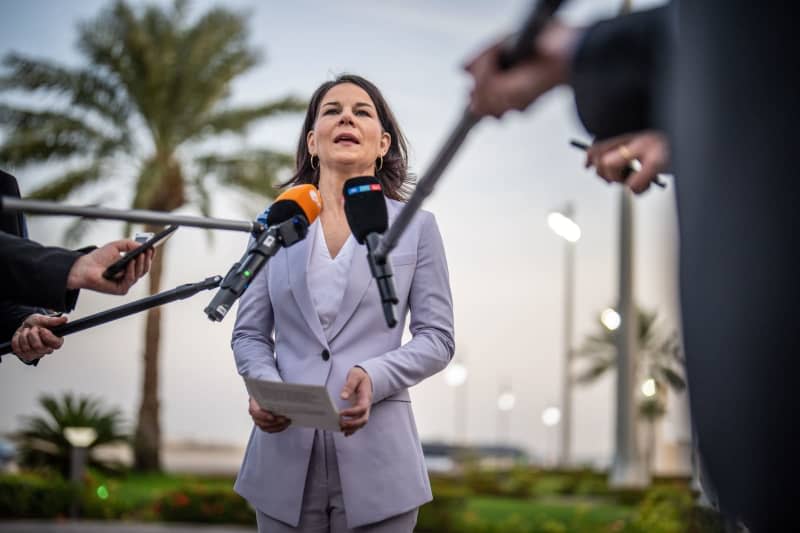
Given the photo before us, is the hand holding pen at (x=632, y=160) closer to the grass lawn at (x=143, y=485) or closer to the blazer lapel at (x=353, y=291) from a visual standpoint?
the blazer lapel at (x=353, y=291)

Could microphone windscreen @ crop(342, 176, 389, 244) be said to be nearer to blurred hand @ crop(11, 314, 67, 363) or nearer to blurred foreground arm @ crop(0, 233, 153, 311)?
blurred foreground arm @ crop(0, 233, 153, 311)

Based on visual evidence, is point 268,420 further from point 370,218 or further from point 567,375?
point 567,375

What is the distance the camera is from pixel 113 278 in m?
2.41

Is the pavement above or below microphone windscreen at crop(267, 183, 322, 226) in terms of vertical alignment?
below

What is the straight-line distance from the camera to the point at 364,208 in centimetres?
259

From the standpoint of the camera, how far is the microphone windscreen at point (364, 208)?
2.56 meters

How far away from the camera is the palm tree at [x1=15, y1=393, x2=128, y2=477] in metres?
21.5

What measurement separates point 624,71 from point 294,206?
1.33m

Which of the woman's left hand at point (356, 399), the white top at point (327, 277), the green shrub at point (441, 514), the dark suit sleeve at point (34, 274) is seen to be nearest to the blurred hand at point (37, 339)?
the dark suit sleeve at point (34, 274)

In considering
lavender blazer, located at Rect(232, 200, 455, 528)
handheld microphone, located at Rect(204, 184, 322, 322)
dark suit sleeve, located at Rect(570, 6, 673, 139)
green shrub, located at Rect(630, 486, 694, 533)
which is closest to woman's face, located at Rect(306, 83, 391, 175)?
lavender blazer, located at Rect(232, 200, 455, 528)

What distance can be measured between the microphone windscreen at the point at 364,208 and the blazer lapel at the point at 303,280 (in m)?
0.44

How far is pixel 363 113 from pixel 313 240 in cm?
47

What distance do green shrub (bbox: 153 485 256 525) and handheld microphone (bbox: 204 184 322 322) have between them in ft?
47.2

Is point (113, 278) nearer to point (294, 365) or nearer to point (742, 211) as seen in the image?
point (294, 365)
